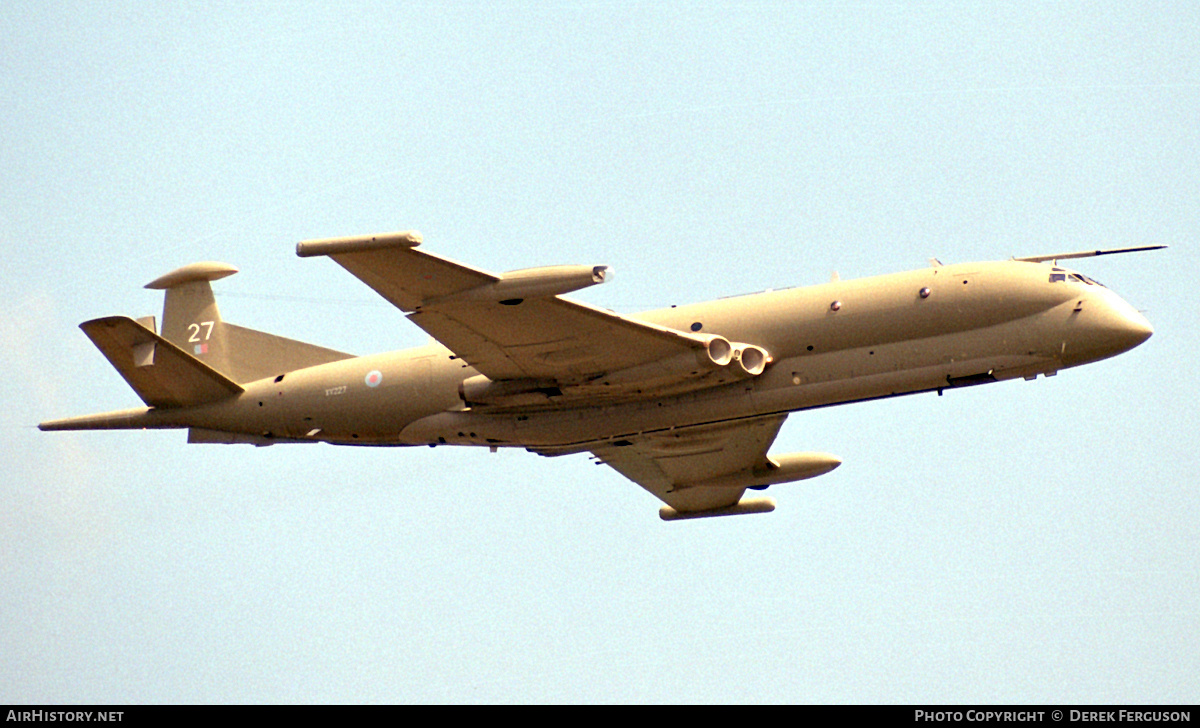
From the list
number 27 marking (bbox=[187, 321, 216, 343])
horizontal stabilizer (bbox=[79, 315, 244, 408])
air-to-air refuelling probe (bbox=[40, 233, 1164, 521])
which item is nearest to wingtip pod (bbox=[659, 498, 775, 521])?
air-to-air refuelling probe (bbox=[40, 233, 1164, 521])

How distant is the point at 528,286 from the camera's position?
1151 inches

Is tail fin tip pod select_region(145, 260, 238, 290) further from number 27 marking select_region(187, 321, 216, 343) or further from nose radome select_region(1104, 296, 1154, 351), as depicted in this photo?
nose radome select_region(1104, 296, 1154, 351)

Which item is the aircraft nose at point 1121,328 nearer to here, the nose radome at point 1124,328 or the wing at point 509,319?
the nose radome at point 1124,328

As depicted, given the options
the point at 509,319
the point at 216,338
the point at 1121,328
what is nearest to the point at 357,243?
the point at 509,319

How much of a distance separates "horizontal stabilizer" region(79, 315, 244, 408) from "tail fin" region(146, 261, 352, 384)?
1.24 metres

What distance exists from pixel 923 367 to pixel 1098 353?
12.5 ft

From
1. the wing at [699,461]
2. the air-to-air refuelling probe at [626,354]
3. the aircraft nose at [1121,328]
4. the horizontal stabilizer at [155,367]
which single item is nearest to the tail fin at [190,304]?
the horizontal stabilizer at [155,367]

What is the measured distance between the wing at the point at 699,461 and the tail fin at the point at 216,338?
8350 millimetres

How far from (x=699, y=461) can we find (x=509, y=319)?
961 centimetres

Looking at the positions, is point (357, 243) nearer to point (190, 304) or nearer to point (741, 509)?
point (190, 304)

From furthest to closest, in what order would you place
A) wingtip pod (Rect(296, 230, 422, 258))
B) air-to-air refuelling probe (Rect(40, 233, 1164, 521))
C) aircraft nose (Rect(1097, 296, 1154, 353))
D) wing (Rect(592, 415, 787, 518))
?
wing (Rect(592, 415, 787, 518)), aircraft nose (Rect(1097, 296, 1154, 353)), air-to-air refuelling probe (Rect(40, 233, 1164, 521)), wingtip pod (Rect(296, 230, 422, 258))

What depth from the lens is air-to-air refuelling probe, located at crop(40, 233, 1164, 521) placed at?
31172 mm

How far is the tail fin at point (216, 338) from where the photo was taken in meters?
37.8
